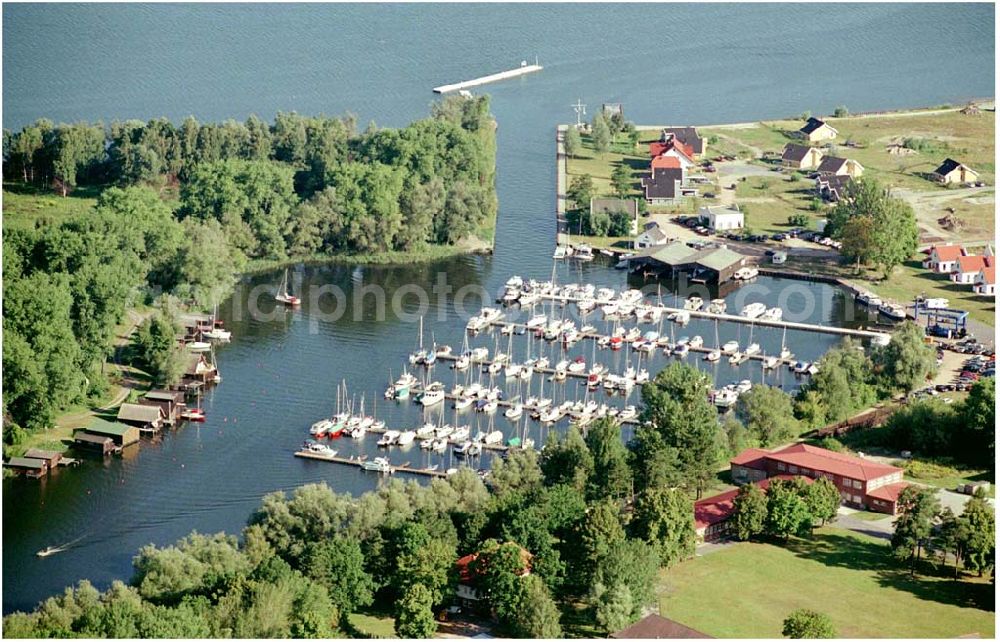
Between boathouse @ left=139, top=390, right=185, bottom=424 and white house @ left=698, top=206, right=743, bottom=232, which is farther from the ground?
white house @ left=698, top=206, right=743, bottom=232

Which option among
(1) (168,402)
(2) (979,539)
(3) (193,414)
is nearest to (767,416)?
(2) (979,539)

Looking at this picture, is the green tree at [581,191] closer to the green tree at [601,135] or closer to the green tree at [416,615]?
the green tree at [601,135]

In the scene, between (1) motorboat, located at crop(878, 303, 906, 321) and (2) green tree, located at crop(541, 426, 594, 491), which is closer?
(2) green tree, located at crop(541, 426, 594, 491)

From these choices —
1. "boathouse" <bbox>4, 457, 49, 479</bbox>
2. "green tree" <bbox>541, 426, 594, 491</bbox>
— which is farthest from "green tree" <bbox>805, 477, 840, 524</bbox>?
"boathouse" <bbox>4, 457, 49, 479</bbox>

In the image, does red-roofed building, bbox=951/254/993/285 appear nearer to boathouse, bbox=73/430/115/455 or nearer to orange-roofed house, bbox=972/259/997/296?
orange-roofed house, bbox=972/259/997/296

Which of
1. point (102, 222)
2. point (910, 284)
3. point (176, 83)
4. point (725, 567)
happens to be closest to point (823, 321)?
point (910, 284)

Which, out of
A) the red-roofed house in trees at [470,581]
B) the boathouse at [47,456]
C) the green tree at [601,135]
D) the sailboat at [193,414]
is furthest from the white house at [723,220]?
the red-roofed house in trees at [470,581]

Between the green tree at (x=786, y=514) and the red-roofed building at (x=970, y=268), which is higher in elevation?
the red-roofed building at (x=970, y=268)
